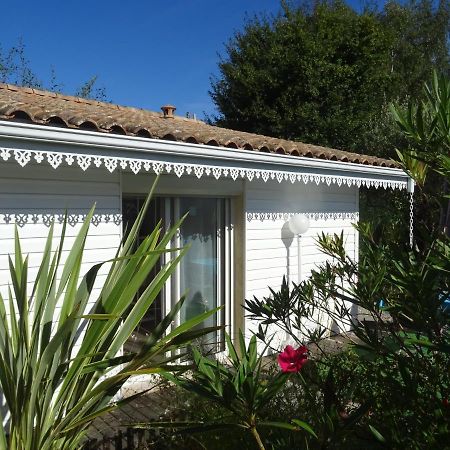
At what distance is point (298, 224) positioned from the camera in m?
7.22

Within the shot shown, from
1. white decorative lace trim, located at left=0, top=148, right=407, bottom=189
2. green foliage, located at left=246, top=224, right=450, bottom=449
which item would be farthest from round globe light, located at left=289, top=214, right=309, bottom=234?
green foliage, located at left=246, top=224, right=450, bottom=449

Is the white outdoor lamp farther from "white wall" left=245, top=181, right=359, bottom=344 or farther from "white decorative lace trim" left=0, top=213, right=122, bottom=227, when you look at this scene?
"white decorative lace trim" left=0, top=213, right=122, bottom=227

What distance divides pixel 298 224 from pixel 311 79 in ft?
32.4

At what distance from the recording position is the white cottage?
13.9 feet

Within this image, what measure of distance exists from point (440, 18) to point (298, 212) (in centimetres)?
1935

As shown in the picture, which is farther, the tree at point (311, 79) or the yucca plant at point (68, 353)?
the tree at point (311, 79)

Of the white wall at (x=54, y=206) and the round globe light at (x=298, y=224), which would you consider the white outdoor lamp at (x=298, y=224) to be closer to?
the round globe light at (x=298, y=224)

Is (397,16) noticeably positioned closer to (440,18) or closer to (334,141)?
(440,18)

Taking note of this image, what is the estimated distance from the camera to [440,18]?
22.0 metres

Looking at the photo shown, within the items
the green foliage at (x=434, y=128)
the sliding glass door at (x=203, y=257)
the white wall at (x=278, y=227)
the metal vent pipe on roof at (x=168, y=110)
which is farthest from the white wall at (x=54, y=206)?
the metal vent pipe on roof at (x=168, y=110)

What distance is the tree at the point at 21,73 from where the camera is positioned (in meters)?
24.8

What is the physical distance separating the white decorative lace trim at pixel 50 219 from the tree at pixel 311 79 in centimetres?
1126

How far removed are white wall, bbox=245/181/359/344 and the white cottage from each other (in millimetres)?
17

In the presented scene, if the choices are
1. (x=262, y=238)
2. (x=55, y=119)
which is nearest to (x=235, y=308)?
(x=262, y=238)
